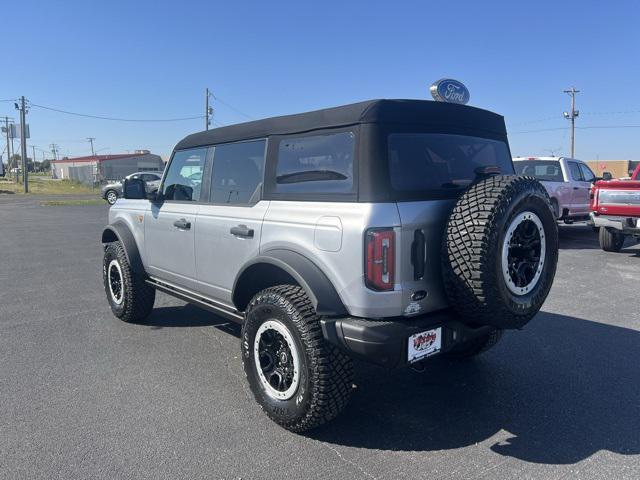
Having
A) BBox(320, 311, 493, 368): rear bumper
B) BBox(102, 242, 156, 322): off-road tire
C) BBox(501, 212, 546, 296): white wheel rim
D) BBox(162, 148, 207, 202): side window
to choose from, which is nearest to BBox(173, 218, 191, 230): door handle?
BBox(162, 148, 207, 202): side window

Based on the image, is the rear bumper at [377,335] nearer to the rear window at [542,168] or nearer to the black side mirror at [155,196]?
the black side mirror at [155,196]

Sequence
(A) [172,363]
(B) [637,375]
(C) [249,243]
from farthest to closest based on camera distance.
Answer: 1. (A) [172,363]
2. (B) [637,375]
3. (C) [249,243]

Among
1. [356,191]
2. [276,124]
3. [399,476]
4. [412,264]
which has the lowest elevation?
[399,476]

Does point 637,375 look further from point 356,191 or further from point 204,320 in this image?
point 204,320

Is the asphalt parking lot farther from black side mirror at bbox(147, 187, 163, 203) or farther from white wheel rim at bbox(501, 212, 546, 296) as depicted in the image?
black side mirror at bbox(147, 187, 163, 203)

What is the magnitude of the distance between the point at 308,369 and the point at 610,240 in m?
9.34

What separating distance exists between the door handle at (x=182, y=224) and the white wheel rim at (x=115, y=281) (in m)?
1.38

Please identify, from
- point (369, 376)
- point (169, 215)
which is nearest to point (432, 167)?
point (369, 376)

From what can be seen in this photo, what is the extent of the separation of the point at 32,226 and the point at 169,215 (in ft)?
41.8

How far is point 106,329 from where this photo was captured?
520cm

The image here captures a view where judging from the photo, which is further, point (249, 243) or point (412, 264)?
point (249, 243)

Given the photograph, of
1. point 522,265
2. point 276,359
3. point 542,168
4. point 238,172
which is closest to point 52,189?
point 542,168

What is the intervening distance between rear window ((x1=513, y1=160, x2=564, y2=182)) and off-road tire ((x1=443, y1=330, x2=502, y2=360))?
870 cm

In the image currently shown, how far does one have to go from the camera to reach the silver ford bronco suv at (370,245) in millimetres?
2785
